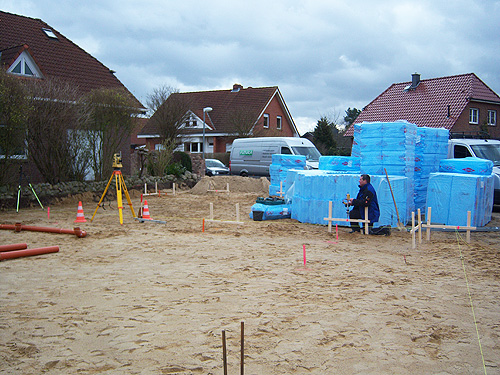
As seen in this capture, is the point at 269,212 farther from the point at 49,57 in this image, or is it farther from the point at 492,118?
the point at 492,118

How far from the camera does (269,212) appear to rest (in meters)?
13.0

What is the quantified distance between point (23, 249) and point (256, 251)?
4.22 metres

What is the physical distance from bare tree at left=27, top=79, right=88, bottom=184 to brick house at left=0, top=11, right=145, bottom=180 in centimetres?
323

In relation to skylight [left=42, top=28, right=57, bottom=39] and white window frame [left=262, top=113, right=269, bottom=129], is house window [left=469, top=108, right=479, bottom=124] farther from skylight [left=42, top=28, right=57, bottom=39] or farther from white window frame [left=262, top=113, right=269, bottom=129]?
skylight [left=42, top=28, right=57, bottom=39]

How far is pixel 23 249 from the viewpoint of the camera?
8.54m

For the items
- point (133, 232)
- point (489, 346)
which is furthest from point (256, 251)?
point (489, 346)

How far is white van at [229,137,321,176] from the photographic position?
22594mm

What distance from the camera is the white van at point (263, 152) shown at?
22.6 metres

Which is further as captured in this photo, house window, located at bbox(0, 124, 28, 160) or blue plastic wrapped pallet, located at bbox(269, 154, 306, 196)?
blue plastic wrapped pallet, located at bbox(269, 154, 306, 196)

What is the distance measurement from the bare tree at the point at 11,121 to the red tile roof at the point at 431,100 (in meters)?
23.5

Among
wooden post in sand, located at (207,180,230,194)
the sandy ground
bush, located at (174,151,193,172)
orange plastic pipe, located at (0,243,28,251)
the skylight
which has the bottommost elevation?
the sandy ground

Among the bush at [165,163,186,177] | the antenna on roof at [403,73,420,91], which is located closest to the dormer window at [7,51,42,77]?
the bush at [165,163,186,177]

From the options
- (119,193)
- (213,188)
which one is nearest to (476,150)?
(213,188)

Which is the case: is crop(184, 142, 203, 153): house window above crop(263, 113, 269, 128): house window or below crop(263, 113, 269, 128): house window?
below
